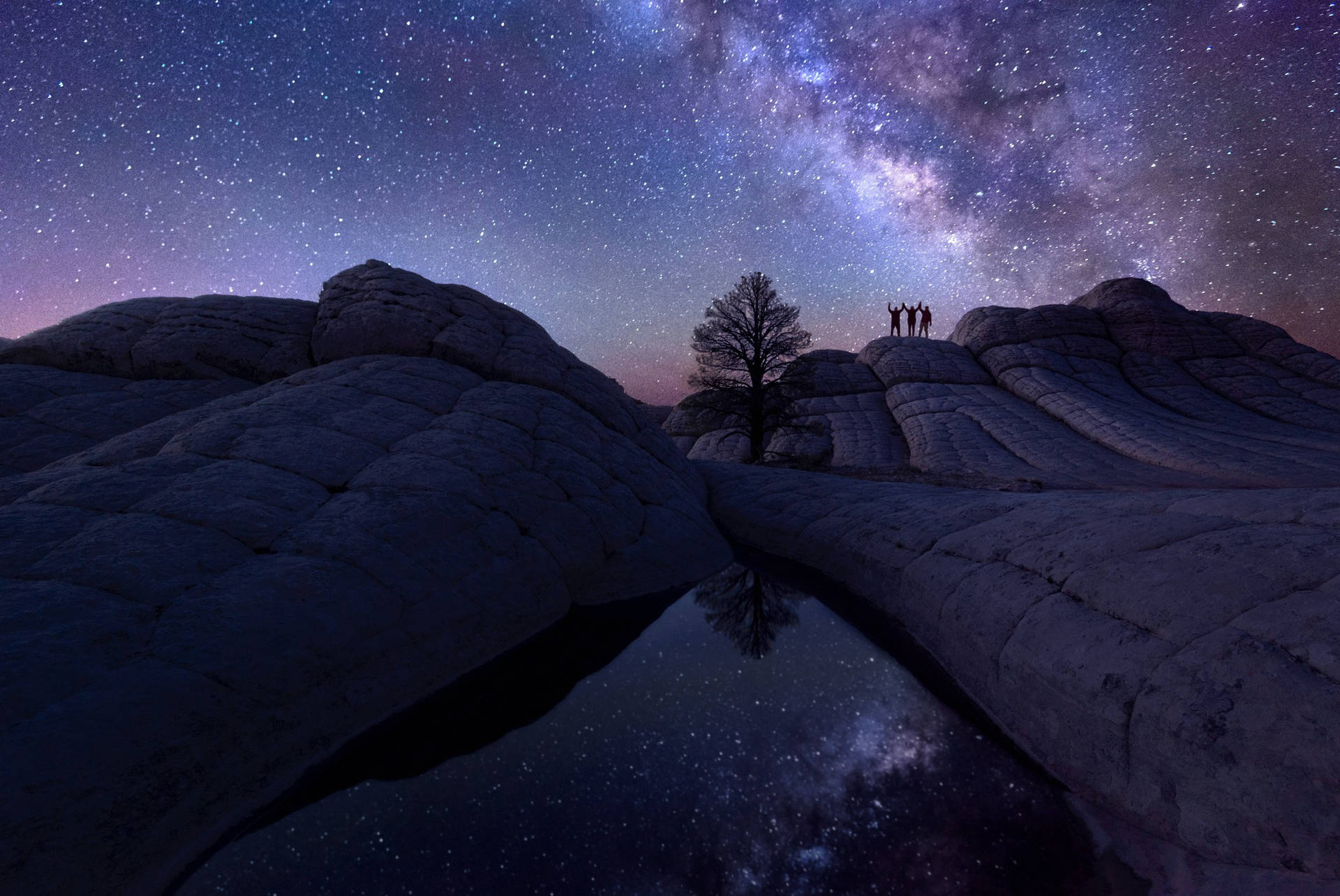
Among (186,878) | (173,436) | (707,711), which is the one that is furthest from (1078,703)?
(173,436)

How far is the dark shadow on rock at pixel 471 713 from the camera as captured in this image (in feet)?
10.2

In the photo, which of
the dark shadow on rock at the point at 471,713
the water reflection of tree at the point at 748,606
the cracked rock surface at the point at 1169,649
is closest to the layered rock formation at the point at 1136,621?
the cracked rock surface at the point at 1169,649

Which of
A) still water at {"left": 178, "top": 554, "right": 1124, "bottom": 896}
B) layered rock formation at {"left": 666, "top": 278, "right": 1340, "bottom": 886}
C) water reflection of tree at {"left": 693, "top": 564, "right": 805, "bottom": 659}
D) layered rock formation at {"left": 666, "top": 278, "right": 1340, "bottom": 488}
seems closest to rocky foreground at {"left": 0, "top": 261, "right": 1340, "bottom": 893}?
layered rock formation at {"left": 666, "top": 278, "right": 1340, "bottom": 886}

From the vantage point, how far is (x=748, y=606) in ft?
20.0

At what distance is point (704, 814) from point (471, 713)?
1.91 metres

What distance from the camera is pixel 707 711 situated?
379 centimetres

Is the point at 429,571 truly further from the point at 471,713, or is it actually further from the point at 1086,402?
the point at 1086,402

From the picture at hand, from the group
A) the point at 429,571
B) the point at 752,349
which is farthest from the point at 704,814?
the point at 752,349

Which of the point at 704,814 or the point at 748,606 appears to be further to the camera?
the point at 748,606

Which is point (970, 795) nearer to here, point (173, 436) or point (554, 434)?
point (554, 434)

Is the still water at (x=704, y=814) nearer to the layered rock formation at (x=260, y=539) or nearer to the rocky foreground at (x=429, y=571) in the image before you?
the rocky foreground at (x=429, y=571)

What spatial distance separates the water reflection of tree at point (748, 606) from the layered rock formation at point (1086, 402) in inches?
437

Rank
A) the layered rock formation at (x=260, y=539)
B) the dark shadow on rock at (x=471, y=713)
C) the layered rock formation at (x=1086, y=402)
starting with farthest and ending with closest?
the layered rock formation at (x=1086, y=402), the dark shadow on rock at (x=471, y=713), the layered rock formation at (x=260, y=539)

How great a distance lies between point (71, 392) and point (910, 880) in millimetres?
10918
